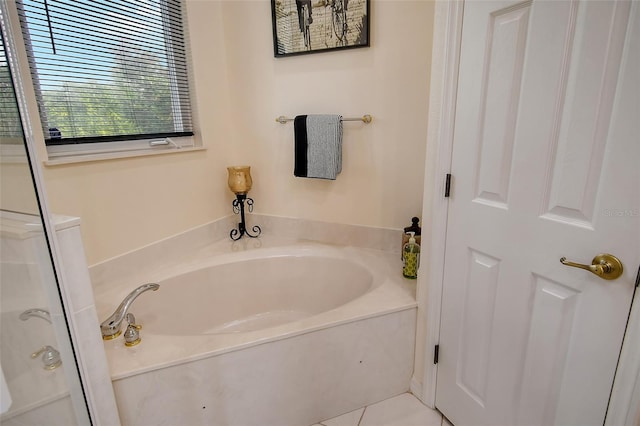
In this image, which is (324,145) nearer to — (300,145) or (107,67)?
(300,145)

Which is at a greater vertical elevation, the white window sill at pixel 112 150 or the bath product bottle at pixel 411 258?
the white window sill at pixel 112 150

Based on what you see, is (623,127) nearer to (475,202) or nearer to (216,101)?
(475,202)

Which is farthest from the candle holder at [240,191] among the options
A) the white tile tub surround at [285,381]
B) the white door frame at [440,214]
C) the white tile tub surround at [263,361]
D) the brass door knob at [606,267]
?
the brass door knob at [606,267]

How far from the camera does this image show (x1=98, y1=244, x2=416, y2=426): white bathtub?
3.99ft

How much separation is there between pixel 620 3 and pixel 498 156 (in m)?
0.45

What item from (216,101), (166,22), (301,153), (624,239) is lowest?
(624,239)

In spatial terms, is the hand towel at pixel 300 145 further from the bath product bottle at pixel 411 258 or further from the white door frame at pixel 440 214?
the white door frame at pixel 440 214

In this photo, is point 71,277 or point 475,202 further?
point 475,202

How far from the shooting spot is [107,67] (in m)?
1.58

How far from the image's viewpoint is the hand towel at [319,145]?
190 cm

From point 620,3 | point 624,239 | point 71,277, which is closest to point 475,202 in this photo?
point 624,239

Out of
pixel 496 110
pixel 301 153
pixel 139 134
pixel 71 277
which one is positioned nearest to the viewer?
pixel 71 277

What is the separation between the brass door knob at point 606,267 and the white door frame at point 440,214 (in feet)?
0.37

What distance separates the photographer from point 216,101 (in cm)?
215
